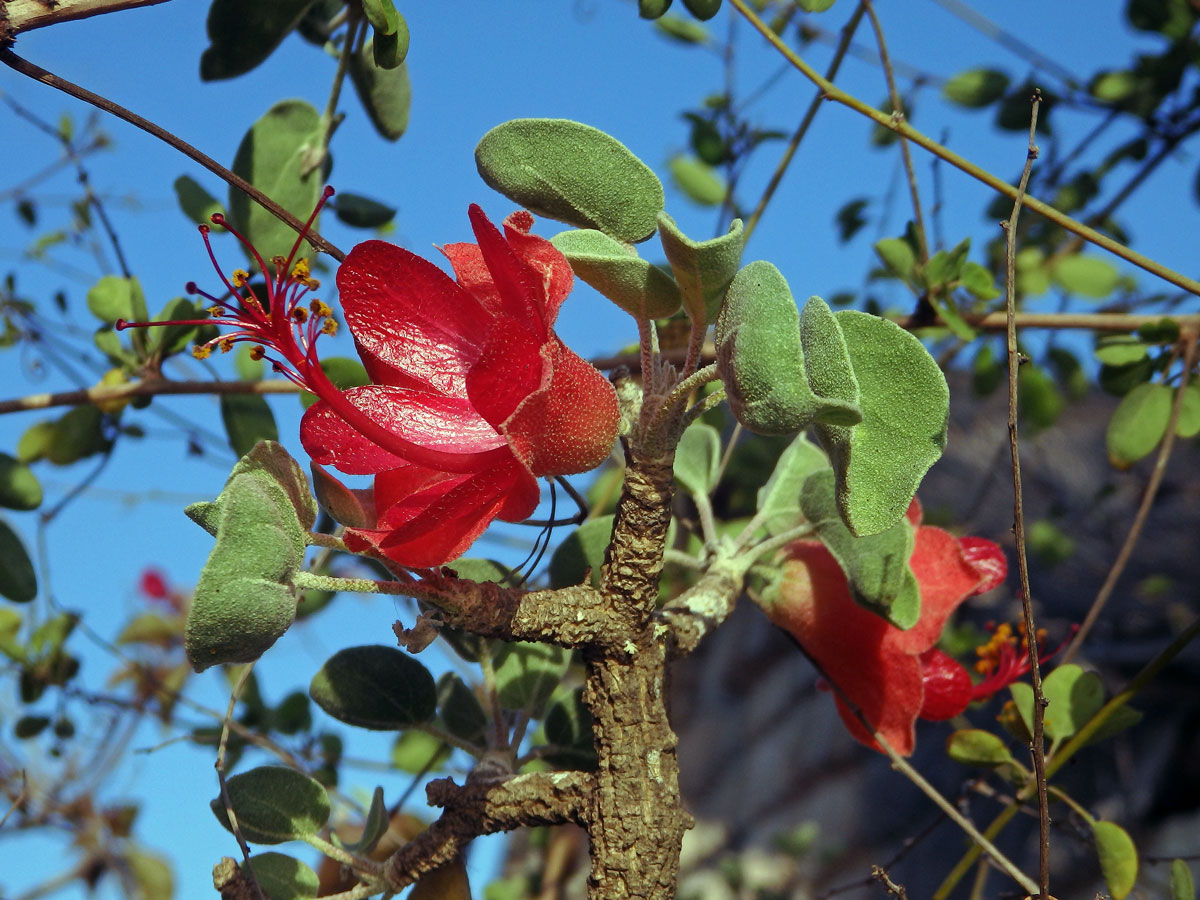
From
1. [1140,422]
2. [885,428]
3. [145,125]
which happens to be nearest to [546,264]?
[885,428]

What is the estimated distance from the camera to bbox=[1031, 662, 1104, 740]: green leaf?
45.2 inches

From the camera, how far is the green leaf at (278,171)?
1159mm

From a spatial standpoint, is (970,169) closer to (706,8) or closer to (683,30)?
(706,8)

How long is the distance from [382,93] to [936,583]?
828mm

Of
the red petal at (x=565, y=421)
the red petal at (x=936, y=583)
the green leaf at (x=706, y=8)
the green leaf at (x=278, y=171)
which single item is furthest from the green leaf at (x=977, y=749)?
the green leaf at (x=278, y=171)

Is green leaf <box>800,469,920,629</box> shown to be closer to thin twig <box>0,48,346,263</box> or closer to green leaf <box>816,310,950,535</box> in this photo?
green leaf <box>816,310,950,535</box>

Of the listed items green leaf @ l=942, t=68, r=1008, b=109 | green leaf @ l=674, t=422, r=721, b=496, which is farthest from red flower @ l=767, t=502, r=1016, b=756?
green leaf @ l=942, t=68, r=1008, b=109

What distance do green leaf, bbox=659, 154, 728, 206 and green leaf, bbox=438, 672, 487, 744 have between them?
4.05 feet

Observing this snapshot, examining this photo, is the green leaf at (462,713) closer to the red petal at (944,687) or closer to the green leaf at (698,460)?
the green leaf at (698,460)

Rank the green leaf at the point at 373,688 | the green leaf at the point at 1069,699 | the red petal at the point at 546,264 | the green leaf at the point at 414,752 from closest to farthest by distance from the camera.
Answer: the red petal at the point at 546,264
the green leaf at the point at 373,688
the green leaf at the point at 1069,699
the green leaf at the point at 414,752

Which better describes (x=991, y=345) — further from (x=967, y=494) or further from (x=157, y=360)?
(x=967, y=494)

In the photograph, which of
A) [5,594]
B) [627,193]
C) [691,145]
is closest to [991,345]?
[691,145]

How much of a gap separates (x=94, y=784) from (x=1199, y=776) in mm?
2479

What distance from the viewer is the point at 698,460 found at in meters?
1.20
